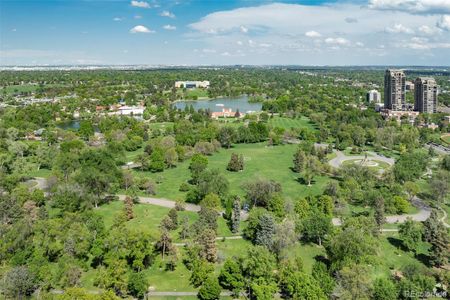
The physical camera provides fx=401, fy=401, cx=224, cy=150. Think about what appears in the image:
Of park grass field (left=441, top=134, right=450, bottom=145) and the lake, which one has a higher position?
the lake

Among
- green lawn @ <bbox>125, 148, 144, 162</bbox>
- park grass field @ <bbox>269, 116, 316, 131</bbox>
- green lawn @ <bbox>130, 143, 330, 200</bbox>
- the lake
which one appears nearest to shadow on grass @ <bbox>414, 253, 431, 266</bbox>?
green lawn @ <bbox>130, 143, 330, 200</bbox>

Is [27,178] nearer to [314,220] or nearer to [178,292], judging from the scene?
[178,292]

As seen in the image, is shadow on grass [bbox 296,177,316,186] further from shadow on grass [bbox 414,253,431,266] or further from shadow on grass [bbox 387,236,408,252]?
shadow on grass [bbox 414,253,431,266]

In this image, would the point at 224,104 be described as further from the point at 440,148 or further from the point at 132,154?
the point at 440,148

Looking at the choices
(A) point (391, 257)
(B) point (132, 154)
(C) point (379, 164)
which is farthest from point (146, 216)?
(C) point (379, 164)

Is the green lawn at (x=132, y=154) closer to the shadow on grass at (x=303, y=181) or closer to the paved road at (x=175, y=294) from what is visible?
the shadow on grass at (x=303, y=181)

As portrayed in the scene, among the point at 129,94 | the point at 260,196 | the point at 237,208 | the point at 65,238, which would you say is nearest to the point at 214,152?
the point at 260,196

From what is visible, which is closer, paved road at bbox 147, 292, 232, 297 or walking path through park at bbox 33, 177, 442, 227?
paved road at bbox 147, 292, 232, 297

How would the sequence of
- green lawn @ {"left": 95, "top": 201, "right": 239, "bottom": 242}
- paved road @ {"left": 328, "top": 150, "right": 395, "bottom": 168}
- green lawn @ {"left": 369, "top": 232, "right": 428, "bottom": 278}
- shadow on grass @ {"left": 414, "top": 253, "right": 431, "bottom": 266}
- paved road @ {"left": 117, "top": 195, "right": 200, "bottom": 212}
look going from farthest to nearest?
paved road @ {"left": 328, "top": 150, "right": 395, "bottom": 168}
paved road @ {"left": 117, "top": 195, "right": 200, "bottom": 212}
green lawn @ {"left": 95, "top": 201, "right": 239, "bottom": 242}
shadow on grass @ {"left": 414, "top": 253, "right": 431, "bottom": 266}
green lawn @ {"left": 369, "top": 232, "right": 428, "bottom": 278}
